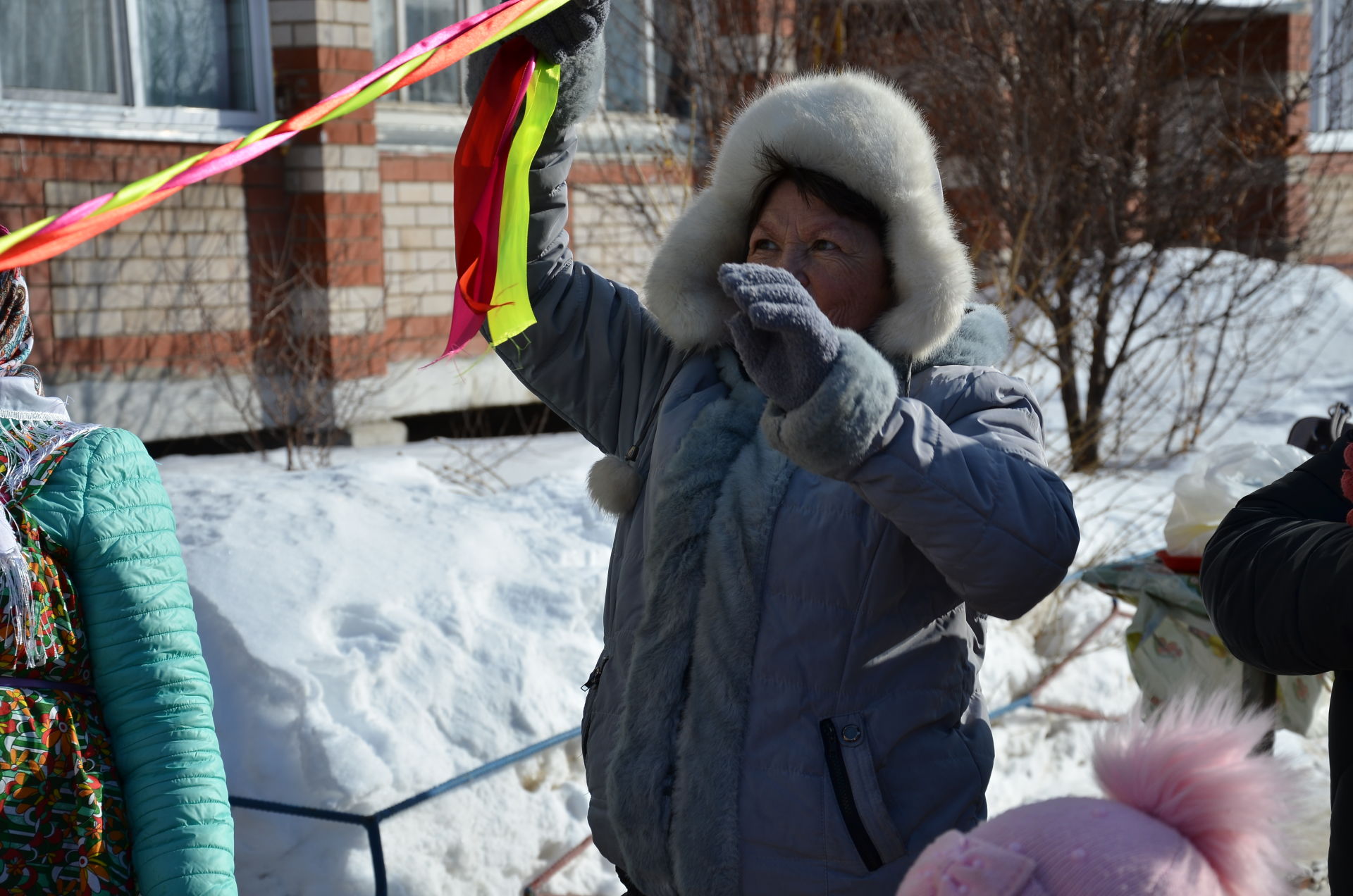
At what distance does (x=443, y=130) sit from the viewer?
863 centimetres

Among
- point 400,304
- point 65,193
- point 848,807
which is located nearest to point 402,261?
point 400,304

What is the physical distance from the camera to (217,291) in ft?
25.3

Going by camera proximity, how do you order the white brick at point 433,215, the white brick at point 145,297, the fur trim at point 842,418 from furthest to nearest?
1. the white brick at point 433,215
2. the white brick at point 145,297
3. the fur trim at point 842,418

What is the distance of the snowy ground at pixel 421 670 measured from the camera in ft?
10.3

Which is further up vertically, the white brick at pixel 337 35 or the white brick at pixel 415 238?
the white brick at pixel 337 35

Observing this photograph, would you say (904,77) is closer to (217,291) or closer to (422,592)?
(217,291)

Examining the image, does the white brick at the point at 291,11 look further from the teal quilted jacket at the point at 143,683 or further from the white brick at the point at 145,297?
the teal quilted jacket at the point at 143,683

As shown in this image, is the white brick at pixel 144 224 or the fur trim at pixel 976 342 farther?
the white brick at pixel 144 224

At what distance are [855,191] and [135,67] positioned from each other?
6.90 m

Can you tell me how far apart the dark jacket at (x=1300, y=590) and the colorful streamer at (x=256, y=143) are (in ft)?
4.19

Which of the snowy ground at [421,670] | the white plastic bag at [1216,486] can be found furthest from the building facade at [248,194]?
the white plastic bag at [1216,486]

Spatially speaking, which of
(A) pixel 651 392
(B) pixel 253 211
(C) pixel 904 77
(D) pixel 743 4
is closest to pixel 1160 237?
(C) pixel 904 77

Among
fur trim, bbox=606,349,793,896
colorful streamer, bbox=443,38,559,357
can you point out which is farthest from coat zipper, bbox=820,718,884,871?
colorful streamer, bbox=443,38,559,357

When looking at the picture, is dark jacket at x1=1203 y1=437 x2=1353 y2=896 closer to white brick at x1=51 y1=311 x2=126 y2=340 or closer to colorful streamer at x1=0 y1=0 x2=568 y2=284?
colorful streamer at x1=0 y1=0 x2=568 y2=284
